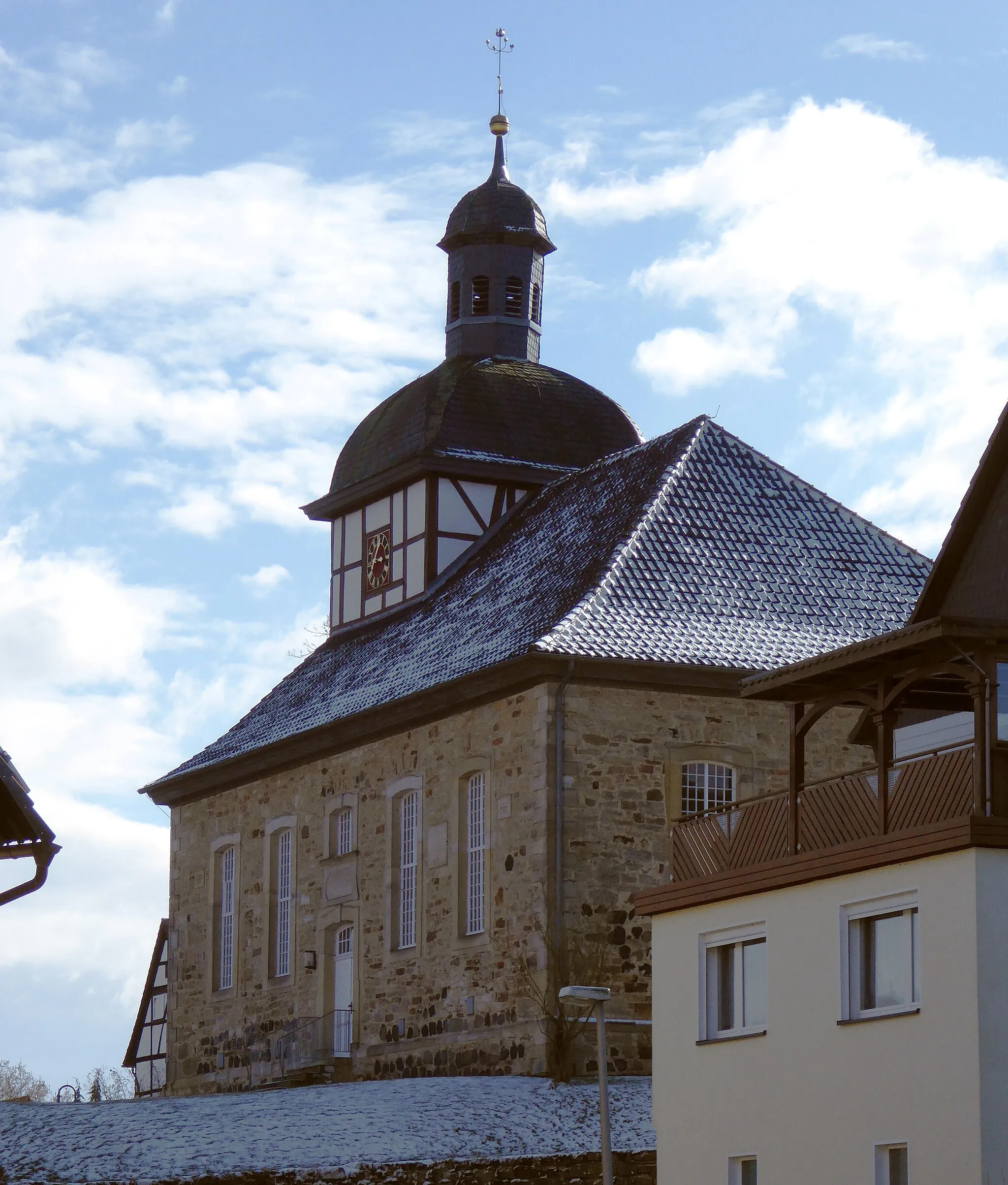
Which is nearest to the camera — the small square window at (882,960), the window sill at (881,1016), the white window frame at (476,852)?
the window sill at (881,1016)

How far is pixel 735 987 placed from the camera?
2372cm

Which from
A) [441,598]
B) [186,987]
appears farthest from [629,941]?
[186,987]

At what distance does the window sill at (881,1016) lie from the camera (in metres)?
20.9

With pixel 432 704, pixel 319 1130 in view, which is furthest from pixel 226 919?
pixel 319 1130

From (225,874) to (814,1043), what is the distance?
1792 centimetres

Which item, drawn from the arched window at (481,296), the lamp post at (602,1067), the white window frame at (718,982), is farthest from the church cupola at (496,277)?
the lamp post at (602,1067)

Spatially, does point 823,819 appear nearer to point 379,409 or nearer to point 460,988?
point 460,988

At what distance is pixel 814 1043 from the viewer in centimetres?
2202

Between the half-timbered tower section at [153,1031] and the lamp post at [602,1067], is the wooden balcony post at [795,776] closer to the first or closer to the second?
the lamp post at [602,1067]

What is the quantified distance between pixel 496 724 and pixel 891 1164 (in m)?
11.5

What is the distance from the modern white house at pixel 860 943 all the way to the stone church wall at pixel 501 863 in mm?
4600

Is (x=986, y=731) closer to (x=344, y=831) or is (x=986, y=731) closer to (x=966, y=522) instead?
(x=966, y=522)

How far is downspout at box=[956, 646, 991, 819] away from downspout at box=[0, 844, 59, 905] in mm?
7917

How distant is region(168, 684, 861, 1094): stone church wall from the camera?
1176 inches
